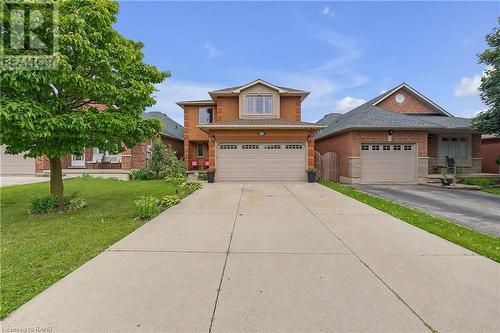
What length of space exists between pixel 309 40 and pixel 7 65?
13.9 m

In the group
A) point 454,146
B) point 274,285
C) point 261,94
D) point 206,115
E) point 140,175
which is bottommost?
point 274,285

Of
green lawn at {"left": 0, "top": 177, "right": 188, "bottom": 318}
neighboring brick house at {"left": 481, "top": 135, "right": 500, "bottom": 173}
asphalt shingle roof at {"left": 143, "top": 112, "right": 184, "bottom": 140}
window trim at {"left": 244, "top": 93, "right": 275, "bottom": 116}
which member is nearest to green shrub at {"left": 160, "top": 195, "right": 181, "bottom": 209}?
green lawn at {"left": 0, "top": 177, "right": 188, "bottom": 318}

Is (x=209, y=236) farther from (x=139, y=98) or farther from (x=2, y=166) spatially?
(x=2, y=166)

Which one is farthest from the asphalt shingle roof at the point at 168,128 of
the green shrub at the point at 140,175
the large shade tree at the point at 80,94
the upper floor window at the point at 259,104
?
the large shade tree at the point at 80,94

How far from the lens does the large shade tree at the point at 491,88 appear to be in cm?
1279

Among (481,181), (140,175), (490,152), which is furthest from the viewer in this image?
(490,152)

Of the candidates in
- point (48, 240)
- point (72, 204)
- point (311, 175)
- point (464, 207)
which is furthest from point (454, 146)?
point (48, 240)

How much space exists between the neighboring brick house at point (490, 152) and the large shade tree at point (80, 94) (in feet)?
76.9

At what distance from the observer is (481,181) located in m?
14.0

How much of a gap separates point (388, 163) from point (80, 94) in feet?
49.8

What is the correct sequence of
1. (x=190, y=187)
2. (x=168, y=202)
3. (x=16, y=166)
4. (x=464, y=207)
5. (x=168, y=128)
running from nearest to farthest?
(x=168, y=202) → (x=464, y=207) → (x=190, y=187) → (x=16, y=166) → (x=168, y=128)

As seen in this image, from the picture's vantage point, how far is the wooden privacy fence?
637 inches

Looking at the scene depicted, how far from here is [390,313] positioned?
2.45m

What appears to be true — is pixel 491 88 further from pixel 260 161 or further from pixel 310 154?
pixel 260 161
